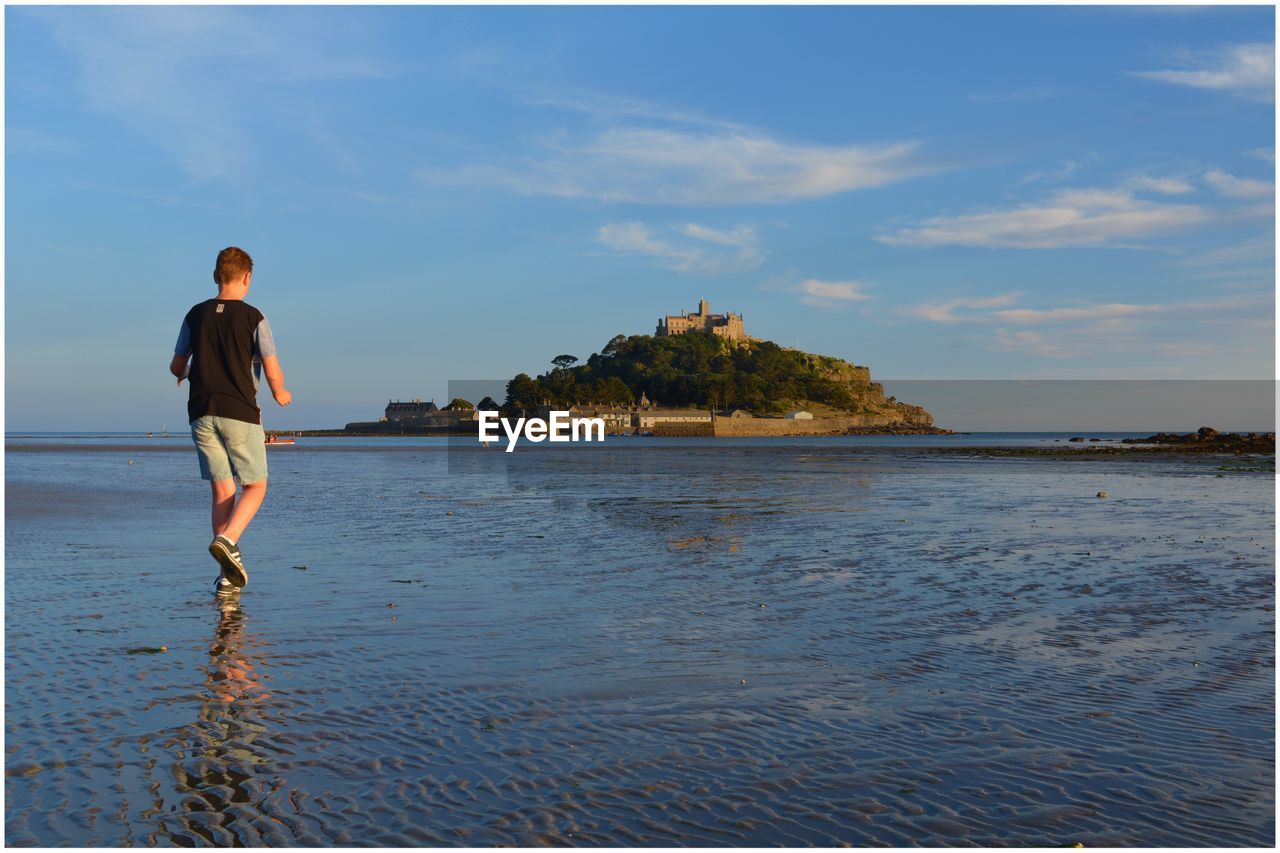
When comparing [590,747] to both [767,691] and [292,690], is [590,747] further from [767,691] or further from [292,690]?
[292,690]

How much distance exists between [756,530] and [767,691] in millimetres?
9321

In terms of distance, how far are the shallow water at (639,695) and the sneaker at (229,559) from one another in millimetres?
305

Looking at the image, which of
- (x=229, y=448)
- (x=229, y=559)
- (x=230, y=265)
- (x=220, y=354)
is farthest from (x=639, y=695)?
(x=230, y=265)

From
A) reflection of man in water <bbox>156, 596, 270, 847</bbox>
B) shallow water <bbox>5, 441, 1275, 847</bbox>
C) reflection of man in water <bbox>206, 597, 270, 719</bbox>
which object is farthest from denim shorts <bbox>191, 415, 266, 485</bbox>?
reflection of man in water <bbox>156, 596, 270, 847</bbox>

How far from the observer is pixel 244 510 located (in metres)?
8.27

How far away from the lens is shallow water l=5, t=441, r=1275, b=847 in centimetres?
369

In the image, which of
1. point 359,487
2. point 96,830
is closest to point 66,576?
point 96,830

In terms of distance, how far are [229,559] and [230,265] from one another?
2.39 meters
